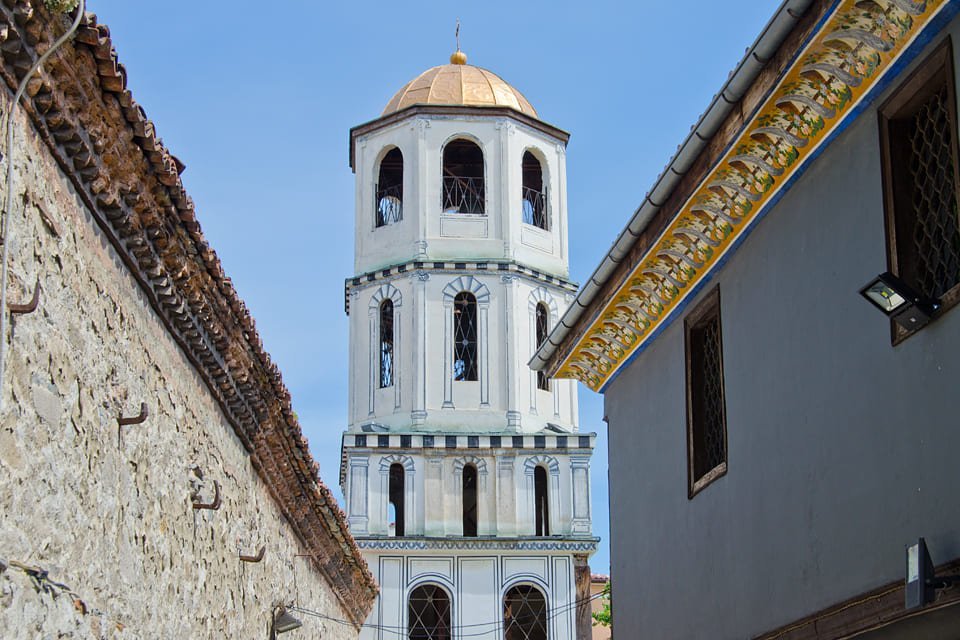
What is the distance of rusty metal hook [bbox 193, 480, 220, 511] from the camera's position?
33.1 feet

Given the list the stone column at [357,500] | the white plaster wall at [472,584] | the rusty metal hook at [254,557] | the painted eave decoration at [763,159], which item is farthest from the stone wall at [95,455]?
the stone column at [357,500]

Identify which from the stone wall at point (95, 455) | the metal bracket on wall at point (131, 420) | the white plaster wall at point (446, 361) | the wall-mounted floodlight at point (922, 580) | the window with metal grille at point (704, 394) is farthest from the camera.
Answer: the white plaster wall at point (446, 361)

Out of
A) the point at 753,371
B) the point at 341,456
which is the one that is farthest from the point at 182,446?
the point at 341,456

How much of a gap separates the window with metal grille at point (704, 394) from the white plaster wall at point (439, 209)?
2713cm

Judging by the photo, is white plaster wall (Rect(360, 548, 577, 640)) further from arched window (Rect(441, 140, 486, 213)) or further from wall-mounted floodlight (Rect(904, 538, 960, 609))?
wall-mounted floodlight (Rect(904, 538, 960, 609))

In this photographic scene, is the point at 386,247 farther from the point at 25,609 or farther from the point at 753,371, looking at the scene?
the point at 25,609

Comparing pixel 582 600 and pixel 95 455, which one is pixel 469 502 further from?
pixel 95 455

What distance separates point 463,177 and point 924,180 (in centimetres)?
3317

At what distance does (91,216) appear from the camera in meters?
7.79

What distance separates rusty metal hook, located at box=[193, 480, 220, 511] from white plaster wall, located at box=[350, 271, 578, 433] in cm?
2768

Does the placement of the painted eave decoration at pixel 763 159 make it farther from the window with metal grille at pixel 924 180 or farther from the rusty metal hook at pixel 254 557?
the rusty metal hook at pixel 254 557

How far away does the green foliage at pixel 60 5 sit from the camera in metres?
6.54

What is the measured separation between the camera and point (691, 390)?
12344 mm

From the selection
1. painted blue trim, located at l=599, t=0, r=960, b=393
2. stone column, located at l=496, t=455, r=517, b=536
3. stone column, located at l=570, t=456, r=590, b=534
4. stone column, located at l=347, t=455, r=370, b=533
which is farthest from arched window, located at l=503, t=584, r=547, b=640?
painted blue trim, located at l=599, t=0, r=960, b=393
